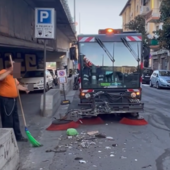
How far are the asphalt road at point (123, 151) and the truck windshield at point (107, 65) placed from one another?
154 centimetres

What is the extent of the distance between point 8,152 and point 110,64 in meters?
5.67

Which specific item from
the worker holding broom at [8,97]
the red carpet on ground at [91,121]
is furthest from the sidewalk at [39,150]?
the red carpet on ground at [91,121]

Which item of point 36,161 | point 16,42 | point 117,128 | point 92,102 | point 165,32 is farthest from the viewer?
point 165,32

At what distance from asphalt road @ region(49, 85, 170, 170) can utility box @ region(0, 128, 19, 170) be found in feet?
2.31

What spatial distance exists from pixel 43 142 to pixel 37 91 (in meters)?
14.1

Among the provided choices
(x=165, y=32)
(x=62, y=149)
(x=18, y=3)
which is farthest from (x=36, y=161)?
(x=165, y=32)

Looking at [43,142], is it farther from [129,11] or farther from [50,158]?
[129,11]

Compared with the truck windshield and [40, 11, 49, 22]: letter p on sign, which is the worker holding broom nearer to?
the truck windshield

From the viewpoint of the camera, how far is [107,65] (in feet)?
32.3

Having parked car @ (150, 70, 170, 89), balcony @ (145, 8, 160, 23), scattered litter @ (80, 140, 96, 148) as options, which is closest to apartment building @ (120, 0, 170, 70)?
balcony @ (145, 8, 160, 23)

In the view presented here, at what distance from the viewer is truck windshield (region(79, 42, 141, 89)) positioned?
983 centimetres

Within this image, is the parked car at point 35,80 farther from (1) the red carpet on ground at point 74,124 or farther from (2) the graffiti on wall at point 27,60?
(1) the red carpet on ground at point 74,124

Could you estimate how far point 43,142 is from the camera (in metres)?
7.23

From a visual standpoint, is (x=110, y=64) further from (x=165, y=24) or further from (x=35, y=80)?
(x=165, y=24)
